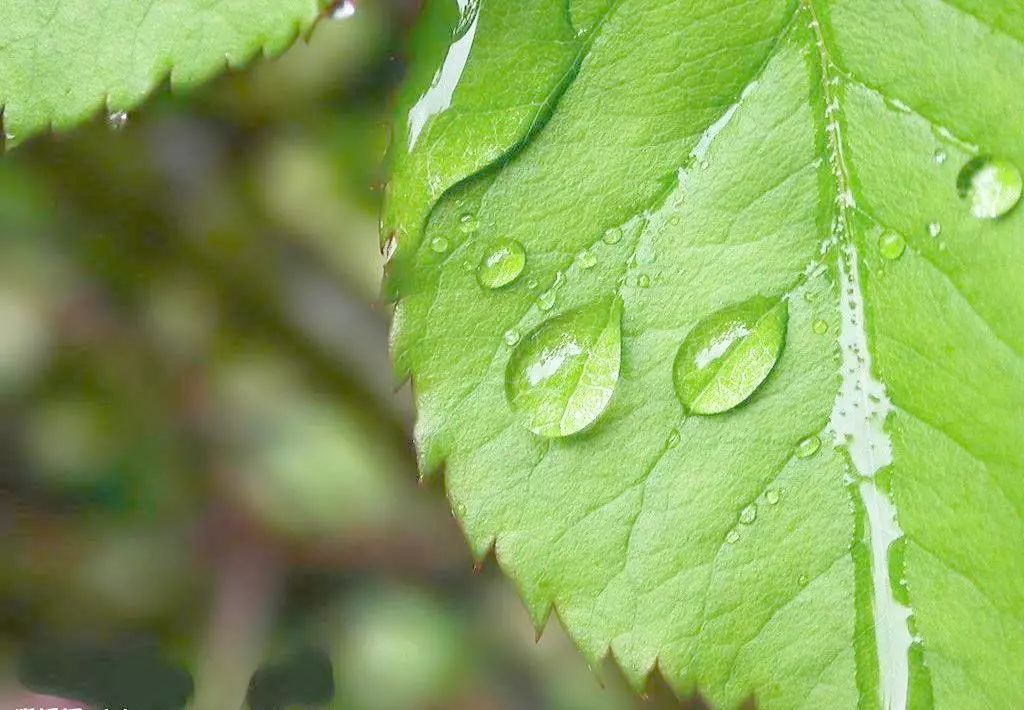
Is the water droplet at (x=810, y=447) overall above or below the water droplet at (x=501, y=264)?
below

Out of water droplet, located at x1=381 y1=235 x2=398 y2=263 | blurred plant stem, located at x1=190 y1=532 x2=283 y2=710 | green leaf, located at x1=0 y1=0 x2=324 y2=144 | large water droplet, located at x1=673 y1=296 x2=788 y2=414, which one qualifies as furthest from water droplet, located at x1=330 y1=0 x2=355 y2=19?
blurred plant stem, located at x1=190 y1=532 x2=283 y2=710

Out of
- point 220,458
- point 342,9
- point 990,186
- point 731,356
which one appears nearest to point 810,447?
point 731,356

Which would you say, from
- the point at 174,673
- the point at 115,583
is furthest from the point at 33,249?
the point at 174,673

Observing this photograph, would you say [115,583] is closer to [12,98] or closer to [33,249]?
[33,249]

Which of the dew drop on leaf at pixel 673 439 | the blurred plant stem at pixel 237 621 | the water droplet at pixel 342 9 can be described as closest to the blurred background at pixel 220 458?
the blurred plant stem at pixel 237 621

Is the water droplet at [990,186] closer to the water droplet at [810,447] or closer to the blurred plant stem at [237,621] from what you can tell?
the water droplet at [810,447]

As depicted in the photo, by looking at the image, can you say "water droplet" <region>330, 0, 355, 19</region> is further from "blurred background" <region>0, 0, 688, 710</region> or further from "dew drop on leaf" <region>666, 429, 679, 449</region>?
"blurred background" <region>0, 0, 688, 710</region>
